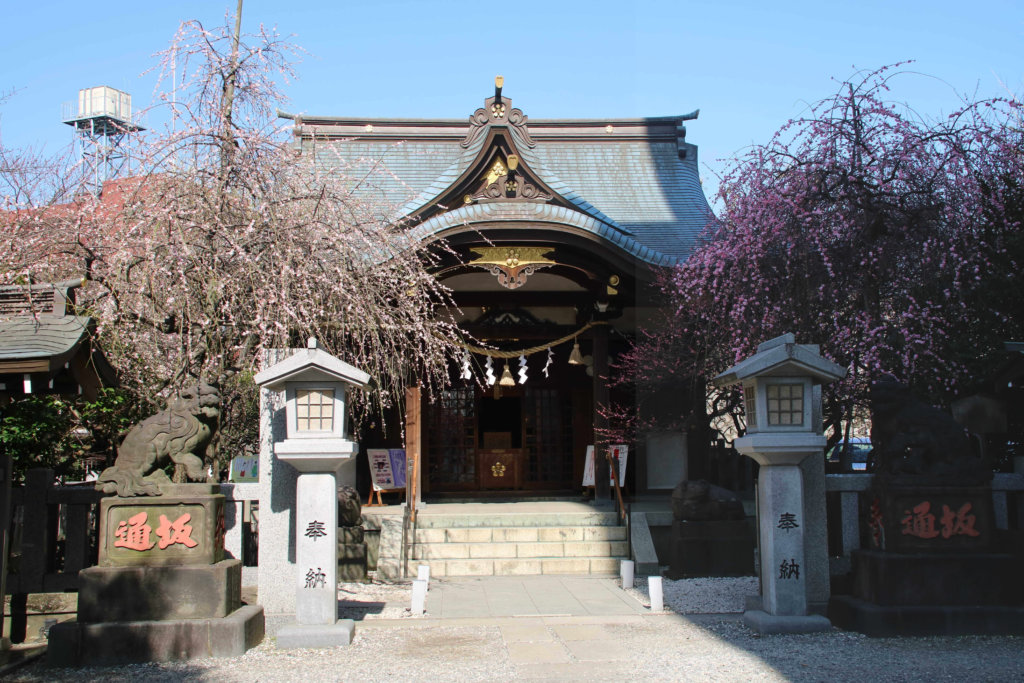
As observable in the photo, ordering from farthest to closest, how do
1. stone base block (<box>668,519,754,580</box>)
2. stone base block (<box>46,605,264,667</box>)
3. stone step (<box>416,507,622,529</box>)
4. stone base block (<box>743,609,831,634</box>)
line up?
Answer: stone step (<box>416,507,622,529</box>) → stone base block (<box>668,519,754,580</box>) → stone base block (<box>743,609,831,634</box>) → stone base block (<box>46,605,264,667</box>)

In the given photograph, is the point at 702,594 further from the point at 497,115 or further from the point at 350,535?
the point at 497,115

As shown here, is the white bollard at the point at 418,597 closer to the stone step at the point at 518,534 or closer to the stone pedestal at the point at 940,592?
the stone step at the point at 518,534

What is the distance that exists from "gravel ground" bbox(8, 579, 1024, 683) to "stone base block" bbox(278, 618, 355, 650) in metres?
0.10

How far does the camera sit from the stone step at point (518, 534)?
11992mm

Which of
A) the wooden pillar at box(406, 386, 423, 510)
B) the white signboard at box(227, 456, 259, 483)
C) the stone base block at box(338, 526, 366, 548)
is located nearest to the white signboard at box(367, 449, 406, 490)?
the wooden pillar at box(406, 386, 423, 510)

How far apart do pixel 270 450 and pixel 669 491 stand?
9238 millimetres

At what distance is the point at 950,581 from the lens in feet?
23.7

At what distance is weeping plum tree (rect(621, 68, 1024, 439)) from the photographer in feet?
30.3

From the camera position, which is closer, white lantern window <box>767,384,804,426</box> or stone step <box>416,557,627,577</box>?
white lantern window <box>767,384,804,426</box>

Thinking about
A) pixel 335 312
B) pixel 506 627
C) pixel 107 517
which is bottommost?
pixel 506 627

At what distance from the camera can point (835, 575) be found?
8109mm

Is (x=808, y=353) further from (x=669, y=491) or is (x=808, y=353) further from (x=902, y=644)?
(x=669, y=491)

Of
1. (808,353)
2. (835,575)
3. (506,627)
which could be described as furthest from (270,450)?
(835,575)

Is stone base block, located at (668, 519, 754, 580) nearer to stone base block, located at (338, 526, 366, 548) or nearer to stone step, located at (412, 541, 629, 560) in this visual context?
stone step, located at (412, 541, 629, 560)
